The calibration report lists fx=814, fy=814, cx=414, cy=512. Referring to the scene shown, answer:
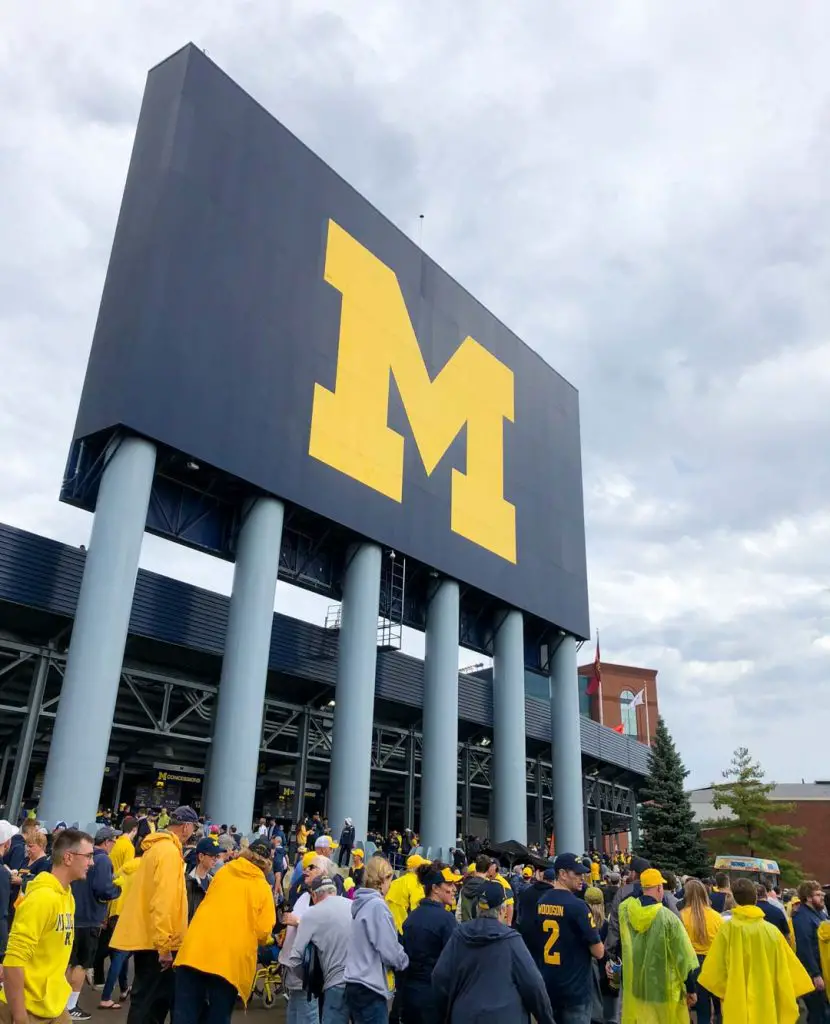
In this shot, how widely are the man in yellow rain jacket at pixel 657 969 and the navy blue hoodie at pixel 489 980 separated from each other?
97.5 inches

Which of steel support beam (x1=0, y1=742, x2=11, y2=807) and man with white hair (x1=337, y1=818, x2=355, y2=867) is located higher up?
steel support beam (x1=0, y1=742, x2=11, y2=807)

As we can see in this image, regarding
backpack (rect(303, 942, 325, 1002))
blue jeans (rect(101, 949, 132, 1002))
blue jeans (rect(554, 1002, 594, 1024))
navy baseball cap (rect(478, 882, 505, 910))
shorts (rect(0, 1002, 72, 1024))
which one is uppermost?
navy baseball cap (rect(478, 882, 505, 910))

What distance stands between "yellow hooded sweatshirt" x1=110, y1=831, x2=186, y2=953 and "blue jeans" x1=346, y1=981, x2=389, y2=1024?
4.78ft

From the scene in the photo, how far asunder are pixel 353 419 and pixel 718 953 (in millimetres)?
20517

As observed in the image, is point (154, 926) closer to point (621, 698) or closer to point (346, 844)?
point (346, 844)

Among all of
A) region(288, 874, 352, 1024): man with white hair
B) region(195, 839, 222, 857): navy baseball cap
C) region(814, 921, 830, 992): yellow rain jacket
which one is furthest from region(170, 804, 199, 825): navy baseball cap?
region(814, 921, 830, 992): yellow rain jacket

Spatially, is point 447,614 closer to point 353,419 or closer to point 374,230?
point 353,419

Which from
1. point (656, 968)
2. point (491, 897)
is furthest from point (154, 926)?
point (656, 968)

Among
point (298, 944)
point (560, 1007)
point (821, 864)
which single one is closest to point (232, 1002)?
point (298, 944)

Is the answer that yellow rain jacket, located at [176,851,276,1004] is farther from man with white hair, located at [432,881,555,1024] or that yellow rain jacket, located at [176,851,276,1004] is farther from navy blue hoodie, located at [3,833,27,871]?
navy blue hoodie, located at [3,833,27,871]

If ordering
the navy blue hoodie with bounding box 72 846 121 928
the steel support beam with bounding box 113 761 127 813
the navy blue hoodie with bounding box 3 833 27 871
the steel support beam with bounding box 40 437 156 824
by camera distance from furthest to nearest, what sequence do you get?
the steel support beam with bounding box 113 761 127 813, the steel support beam with bounding box 40 437 156 824, the navy blue hoodie with bounding box 3 833 27 871, the navy blue hoodie with bounding box 72 846 121 928

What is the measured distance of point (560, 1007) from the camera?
6871mm

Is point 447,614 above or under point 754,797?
above

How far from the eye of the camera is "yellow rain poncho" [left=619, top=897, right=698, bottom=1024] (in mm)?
7168
